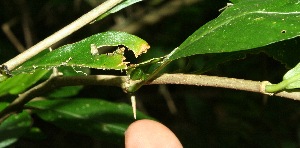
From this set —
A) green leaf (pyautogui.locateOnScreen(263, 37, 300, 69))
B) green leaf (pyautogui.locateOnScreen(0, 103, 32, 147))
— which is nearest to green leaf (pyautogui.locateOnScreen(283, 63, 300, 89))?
green leaf (pyautogui.locateOnScreen(263, 37, 300, 69))

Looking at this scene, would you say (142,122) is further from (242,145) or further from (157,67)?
(242,145)

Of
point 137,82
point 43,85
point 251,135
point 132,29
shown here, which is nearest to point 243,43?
point 137,82

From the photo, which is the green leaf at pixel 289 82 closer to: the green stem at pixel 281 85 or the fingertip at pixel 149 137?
the green stem at pixel 281 85

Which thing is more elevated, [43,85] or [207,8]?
[207,8]

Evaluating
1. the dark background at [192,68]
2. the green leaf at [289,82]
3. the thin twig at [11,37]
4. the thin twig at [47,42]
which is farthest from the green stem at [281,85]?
the thin twig at [11,37]

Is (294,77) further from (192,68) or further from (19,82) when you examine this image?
(192,68)

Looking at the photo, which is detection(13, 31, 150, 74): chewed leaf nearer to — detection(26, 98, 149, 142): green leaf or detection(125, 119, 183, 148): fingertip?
detection(125, 119, 183, 148): fingertip
